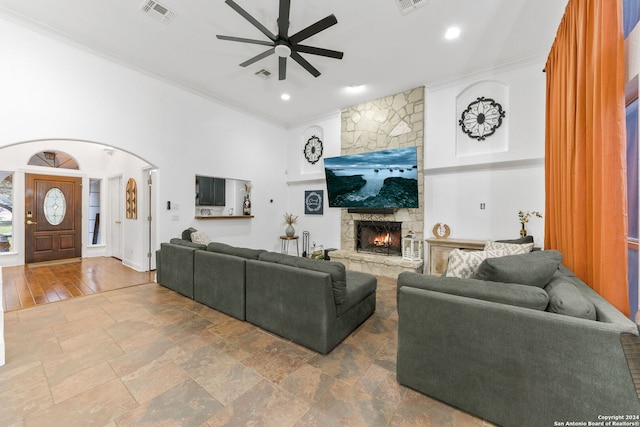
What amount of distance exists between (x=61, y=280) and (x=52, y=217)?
8.45ft

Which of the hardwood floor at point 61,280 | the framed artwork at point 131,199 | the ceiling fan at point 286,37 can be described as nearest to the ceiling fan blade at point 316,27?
the ceiling fan at point 286,37

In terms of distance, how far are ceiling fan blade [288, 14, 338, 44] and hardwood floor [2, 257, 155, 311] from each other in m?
4.39

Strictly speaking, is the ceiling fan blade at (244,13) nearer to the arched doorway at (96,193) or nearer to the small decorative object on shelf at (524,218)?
the arched doorway at (96,193)

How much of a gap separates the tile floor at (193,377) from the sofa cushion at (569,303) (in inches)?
32.2

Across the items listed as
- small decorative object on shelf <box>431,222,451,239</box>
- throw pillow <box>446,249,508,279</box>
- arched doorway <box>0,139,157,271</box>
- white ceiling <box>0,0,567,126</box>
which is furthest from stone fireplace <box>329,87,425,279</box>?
arched doorway <box>0,139,157,271</box>

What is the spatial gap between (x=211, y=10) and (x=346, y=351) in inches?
155

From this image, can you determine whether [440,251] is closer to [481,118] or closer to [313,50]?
[481,118]

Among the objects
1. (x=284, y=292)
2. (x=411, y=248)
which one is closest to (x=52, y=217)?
(x=284, y=292)

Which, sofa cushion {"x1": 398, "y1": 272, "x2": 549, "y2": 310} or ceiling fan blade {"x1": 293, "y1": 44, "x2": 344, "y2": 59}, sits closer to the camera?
sofa cushion {"x1": 398, "y1": 272, "x2": 549, "y2": 310}

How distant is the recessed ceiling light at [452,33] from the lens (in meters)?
3.13

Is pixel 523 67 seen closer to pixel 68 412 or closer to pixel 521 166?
pixel 521 166

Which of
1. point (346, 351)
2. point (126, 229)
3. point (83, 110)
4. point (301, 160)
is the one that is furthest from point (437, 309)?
point (126, 229)

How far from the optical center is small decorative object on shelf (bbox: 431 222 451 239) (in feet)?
14.6

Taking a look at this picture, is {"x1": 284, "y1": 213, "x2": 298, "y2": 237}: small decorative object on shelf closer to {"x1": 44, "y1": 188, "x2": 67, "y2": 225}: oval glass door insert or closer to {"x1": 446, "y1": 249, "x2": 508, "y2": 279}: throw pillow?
{"x1": 446, "y1": 249, "x2": 508, "y2": 279}: throw pillow
